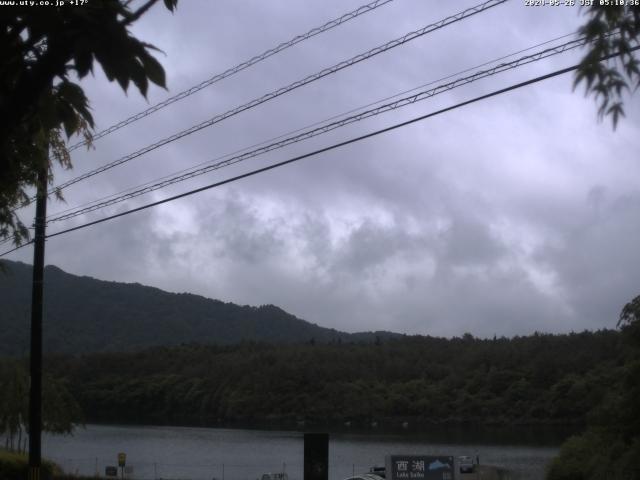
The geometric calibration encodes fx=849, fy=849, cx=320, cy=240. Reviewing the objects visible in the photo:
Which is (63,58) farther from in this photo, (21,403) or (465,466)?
(21,403)

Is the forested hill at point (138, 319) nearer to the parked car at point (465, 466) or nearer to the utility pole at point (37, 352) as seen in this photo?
the parked car at point (465, 466)

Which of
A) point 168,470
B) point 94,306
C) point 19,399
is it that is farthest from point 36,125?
point 94,306

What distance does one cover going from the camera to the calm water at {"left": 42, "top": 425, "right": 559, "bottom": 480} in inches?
1829

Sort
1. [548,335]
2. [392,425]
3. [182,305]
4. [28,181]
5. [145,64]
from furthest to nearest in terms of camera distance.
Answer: [182,305]
[548,335]
[392,425]
[28,181]
[145,64]

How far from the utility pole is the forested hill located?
6686 centimetres

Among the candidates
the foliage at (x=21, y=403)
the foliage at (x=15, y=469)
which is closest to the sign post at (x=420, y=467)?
the foliage at (x=15, y=469)

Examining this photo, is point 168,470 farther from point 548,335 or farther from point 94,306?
point 94,306

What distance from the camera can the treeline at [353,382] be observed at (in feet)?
212

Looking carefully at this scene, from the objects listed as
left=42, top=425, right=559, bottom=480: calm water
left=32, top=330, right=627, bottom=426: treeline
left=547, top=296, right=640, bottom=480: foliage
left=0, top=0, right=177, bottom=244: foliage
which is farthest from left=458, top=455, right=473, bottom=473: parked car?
left=0, top=0, right=177, bottom=244: foliage

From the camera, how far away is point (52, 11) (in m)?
4.69

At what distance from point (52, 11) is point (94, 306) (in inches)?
5638

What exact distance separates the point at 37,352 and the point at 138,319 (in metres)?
137

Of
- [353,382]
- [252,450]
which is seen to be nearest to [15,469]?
[252,450]

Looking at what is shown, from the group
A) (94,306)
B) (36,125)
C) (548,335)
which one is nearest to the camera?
(36,125)
